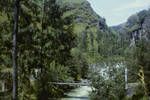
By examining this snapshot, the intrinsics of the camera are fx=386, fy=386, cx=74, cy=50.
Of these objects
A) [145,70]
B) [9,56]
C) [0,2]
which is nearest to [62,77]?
[9,56]

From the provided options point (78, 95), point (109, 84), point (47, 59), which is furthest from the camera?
point (78, 95)

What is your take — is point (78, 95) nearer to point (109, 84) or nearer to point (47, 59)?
point (47, 59)

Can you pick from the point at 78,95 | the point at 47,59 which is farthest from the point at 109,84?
the point at 78,95

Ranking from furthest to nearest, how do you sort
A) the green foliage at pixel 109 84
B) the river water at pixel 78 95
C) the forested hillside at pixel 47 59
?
the river water at pixel 78 95 → the green foliage at pixel 109 84 → the forested hillside at pixel 47 59

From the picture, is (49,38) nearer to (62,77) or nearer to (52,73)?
(52,73)

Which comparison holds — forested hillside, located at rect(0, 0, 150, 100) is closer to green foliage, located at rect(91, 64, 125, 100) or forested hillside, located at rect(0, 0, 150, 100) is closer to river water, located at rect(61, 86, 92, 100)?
green foliage, located at rect(91, 64, 125, 100)

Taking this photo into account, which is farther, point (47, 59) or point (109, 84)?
point (47, 59)

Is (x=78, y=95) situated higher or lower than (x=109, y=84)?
lower

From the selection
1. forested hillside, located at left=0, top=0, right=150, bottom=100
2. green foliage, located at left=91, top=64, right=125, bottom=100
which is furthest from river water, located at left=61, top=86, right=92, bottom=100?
green foliage, located at left=91, top=64, right=125, bottom=100

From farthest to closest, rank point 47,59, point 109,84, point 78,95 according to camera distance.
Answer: point 78,95 → point 47,59 → point 109,84

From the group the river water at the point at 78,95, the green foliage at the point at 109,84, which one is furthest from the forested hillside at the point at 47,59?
the river water at the point at 78,95

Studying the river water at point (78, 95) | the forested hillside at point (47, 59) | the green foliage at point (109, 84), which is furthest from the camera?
the river water at point (78, 95)

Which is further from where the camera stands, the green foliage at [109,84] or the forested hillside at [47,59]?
the green foliage at [109,84]

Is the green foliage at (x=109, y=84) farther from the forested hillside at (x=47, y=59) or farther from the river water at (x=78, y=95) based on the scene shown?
the river water at (x=78, y=95)
